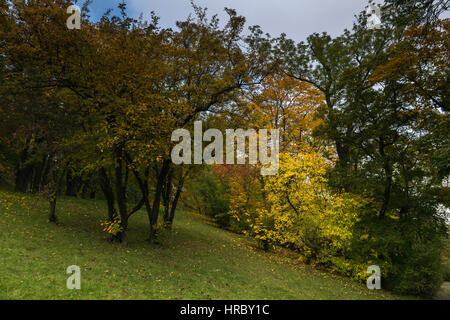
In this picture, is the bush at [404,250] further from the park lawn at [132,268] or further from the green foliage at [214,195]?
Answer: the green foliage at [214,195]

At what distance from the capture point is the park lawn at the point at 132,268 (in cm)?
609

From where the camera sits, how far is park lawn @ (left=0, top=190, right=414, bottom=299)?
6.09 metres

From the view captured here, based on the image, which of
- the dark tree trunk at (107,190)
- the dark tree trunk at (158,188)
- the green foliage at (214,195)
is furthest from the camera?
the green foliage at (214,195)

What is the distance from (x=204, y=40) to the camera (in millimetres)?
10312

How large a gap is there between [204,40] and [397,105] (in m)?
9.03

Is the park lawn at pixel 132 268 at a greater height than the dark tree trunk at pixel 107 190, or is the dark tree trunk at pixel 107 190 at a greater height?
the dark tree trunk at pixel 107 190

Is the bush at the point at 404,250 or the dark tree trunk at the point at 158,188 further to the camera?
the dark tree trunk at the point at 158,188

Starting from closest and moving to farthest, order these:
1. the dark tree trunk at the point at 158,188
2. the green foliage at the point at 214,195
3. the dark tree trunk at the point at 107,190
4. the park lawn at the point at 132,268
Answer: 1. the park lawn at the point at 132,268
2. the dark tree trunk at the point at 107,190
3. the dark tree trunk at the point at 158,188
4. the green foliage at the point at 214,195

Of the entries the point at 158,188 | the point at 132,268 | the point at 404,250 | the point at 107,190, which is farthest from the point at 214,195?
the point at 132,268

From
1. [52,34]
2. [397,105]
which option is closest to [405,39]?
[397,105]

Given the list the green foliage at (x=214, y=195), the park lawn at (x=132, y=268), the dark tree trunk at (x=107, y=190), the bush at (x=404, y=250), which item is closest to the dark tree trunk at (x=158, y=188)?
the park lawn at (x=132, y=268)

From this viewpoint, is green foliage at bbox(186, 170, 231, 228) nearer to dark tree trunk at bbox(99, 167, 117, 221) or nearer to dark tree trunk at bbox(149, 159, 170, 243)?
dark tree trunk at bbox(149, 159, 170, 243)

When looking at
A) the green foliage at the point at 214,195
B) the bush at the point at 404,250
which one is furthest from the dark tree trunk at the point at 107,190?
the green foliage at the point at 214,195

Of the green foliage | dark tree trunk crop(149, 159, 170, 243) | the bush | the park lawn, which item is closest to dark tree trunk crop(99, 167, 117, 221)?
the park lawn
